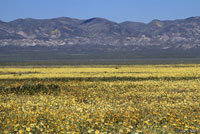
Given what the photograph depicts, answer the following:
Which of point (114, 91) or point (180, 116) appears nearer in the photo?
point (180, 116)

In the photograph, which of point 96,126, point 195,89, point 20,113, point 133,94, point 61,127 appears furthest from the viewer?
point 195,89

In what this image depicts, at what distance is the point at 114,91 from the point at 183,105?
24.7 feet

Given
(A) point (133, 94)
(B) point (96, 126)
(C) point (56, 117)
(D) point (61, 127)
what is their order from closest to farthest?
(D) point (61, 127) < (B) point (96, 126) < (C) point (56, 117) < (A) point (133, 94)

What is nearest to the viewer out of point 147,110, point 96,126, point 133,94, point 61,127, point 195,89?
point 61,127

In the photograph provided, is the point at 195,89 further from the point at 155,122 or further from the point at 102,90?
the point at 155,122

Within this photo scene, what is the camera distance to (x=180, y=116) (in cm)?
1349

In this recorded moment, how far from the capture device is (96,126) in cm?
1178

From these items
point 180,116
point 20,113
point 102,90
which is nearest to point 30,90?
point 102,90

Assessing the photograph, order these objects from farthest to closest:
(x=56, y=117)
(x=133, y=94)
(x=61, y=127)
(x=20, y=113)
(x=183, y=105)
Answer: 1. (x=133, y=94)
2. (x=183, y=105)
3. (x=20, y=113)
4. (x=56, y=117)
5. (x=61, y=127)

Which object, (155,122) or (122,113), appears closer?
(155,122)

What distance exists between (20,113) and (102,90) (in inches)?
437

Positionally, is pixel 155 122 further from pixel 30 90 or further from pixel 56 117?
pixel 30 90

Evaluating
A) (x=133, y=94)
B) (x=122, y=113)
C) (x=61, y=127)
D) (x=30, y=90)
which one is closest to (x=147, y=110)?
(x=122, y=113)

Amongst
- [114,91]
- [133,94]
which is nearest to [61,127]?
[133,94]
